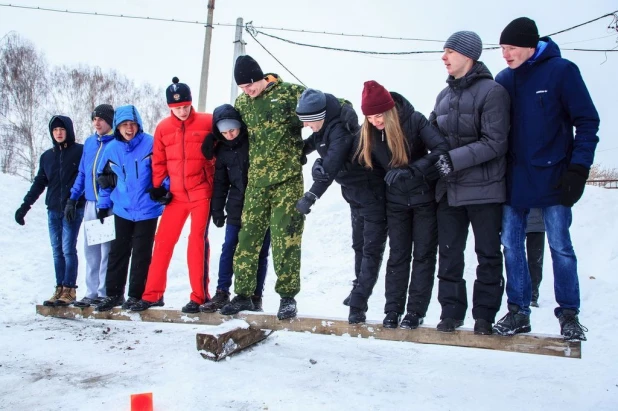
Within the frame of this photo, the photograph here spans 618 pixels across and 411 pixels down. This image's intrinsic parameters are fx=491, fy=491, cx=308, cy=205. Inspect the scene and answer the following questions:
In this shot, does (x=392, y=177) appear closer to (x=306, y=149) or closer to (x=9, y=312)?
(x=306, y=149)

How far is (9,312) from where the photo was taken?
19.2 feet

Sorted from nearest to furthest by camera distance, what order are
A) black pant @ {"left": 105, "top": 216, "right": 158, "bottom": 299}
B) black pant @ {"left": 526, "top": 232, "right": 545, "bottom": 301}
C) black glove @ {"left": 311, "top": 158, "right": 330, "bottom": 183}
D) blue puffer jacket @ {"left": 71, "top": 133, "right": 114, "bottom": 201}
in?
black glove @ {"left": 311, "top": 158, "right": 330, "bottom": 183} < black pant @ {"left": 105, "top": 216, "right": 158, "bottom": 299} < blue puffer jacket @ {"left": 71, "top": 133, "right": 114, "bottom": 201} < black pant @ {"left": 526, "top": 232, "right": 545, "bottom": 301}

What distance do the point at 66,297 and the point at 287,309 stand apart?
3017mm

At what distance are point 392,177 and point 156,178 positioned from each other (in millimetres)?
2542

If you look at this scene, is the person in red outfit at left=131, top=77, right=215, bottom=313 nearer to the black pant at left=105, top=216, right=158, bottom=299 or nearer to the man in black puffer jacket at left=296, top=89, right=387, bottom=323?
the black pant at left=105, top=216, right=158, bottom=299

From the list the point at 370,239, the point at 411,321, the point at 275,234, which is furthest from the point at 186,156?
the point at 411,321

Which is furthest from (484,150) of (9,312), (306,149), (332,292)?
(9,312)

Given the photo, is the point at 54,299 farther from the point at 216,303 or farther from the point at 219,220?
the point at 219,220

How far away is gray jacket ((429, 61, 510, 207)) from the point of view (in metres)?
3.46

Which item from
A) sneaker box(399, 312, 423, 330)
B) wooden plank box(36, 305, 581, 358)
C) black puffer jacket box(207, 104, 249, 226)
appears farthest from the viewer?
black puffer jacket box(207, 104, 249, 226)

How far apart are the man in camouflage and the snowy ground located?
0.63m

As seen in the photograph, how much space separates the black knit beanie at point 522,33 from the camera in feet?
11.2

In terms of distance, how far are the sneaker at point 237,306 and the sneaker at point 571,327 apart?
8.57 ft

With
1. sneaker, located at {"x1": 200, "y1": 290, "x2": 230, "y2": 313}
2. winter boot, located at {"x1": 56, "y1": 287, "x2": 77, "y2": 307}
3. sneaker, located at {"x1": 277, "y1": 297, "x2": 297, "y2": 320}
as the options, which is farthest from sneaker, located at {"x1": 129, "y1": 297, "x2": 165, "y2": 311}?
sneaker, located at {"x1": 277, "y1": 297, "x2": 297, "y2": 320}
